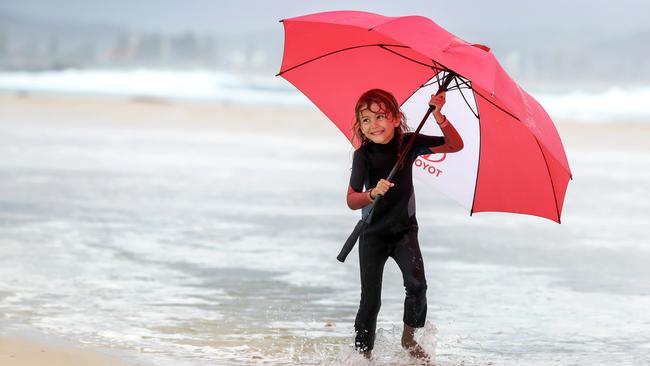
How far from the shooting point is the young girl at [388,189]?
19.1 feet

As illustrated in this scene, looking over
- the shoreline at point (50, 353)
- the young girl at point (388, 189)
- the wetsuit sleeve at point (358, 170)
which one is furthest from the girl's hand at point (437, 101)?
the shoreline at point (50, 353)

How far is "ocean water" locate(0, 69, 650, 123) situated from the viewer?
3888 centimetres

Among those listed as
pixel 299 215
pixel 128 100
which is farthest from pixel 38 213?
pixel 128 100

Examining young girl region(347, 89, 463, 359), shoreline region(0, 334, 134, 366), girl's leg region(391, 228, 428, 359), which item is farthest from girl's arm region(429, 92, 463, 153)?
shoreline region(0, 334, 134, 366)

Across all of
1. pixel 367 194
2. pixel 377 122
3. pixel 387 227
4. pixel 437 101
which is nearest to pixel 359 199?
pixel 367 194

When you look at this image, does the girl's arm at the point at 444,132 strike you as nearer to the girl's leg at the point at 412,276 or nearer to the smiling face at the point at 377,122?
the smiling face at the point at 377,122

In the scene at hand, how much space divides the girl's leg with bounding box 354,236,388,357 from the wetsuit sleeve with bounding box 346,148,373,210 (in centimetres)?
24

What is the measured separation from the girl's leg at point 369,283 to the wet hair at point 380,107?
0.47 m

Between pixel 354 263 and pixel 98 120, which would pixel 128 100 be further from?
pixel 354 263

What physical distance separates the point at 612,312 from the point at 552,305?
38 centimetres

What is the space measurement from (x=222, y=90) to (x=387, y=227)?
4286 centimetres

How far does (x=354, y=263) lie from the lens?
9.41 m

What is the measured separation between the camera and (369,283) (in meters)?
5.91

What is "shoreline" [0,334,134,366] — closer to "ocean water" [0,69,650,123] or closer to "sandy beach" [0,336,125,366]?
"sandy beach" [0,336,125,366]
